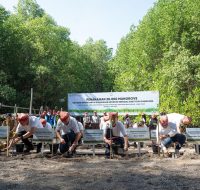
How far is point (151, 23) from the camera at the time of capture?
38250 mm

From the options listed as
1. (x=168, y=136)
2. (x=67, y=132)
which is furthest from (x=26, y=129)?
(x=168, y=136)

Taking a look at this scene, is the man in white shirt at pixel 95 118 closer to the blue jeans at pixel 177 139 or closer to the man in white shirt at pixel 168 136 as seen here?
the man in white shirt at pixel 168 136

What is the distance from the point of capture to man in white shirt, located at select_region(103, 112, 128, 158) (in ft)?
41.8

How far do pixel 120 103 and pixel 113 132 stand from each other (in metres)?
9.95

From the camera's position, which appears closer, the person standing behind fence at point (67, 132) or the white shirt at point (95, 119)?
the person standing behind fence at point (67, 132)

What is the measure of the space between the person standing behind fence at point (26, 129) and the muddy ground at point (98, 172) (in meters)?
0.79

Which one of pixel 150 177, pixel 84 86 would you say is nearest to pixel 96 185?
pixel 150 177

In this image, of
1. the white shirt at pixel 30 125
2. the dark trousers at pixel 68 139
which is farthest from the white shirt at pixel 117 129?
the white shirt at pixel 30 125

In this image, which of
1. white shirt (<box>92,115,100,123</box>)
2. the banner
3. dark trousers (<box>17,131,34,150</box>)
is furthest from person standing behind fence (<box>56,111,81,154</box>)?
the banner

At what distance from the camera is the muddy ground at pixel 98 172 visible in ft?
25.5

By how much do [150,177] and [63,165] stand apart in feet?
9.05

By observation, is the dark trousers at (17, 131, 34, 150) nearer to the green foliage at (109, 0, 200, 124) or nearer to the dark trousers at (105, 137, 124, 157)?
the dark trousers at (105, 137, 124, 157)

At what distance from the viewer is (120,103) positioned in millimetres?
22844

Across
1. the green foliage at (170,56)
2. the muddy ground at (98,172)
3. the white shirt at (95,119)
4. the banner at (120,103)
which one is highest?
the green foliage at (170,56)
